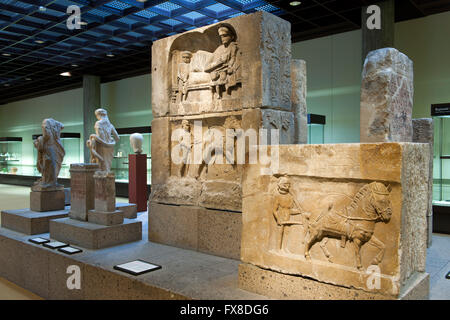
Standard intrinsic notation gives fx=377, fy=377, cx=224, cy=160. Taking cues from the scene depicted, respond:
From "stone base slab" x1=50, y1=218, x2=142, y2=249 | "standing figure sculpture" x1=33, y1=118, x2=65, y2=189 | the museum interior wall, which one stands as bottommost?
"stone base slab" x1=50, y1=218, x2=142, y2=249

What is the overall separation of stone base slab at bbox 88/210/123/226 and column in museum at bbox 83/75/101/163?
29.2 feet

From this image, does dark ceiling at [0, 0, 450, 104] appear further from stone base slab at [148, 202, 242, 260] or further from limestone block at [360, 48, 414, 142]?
stone base slab at [148, 202, 242, 260]

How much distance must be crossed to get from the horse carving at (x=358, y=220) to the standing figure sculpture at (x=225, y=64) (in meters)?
2.08

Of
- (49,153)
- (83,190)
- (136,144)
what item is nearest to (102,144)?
(49,153)

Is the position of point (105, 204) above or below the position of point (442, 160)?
below

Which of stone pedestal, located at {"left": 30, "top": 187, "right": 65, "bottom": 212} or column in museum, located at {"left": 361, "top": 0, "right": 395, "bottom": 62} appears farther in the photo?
column in museum, located at {"left": 361, "top": 0, "right": 395, "bottom": 62}

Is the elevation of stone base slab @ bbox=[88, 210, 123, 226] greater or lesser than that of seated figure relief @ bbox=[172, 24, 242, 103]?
lesser

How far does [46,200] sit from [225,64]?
3.91 meters

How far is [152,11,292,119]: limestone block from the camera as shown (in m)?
3.98

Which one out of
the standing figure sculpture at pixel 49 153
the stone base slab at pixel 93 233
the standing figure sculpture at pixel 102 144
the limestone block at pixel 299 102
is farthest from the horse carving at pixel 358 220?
the standing figure sculpture at pixel 49 153

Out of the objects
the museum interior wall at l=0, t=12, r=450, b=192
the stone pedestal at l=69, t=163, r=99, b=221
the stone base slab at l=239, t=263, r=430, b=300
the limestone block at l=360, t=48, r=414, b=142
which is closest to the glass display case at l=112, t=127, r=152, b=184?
the museum interior wall at l=0, t=12, r=450, b=192

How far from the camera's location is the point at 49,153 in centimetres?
661

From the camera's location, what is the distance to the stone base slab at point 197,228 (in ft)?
13.7

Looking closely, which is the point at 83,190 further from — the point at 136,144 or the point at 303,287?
the point at 303,287
